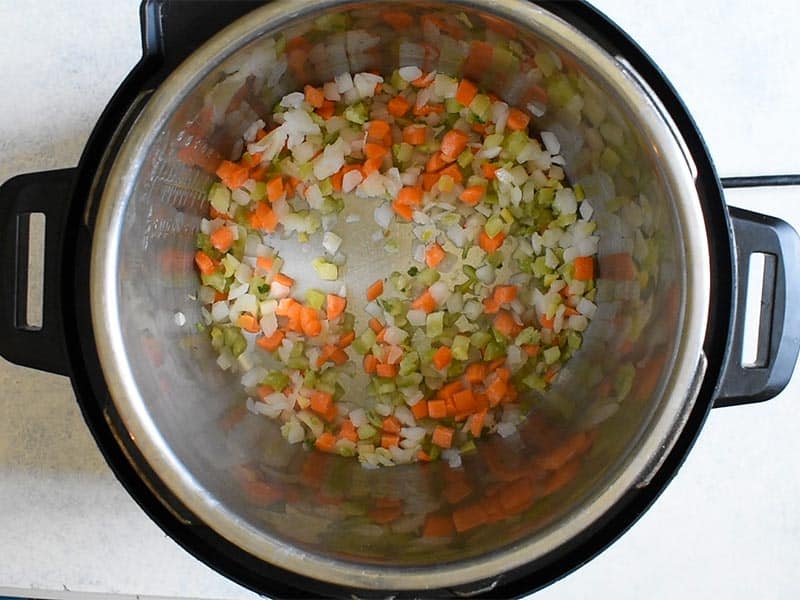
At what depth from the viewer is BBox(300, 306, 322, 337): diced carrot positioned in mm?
874

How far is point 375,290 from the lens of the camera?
2.87 ft

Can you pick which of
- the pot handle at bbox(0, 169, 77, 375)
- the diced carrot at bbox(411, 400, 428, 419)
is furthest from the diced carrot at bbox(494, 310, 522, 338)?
the pot handle at bbox(0, 169, 77, 375)

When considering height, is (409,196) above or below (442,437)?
above

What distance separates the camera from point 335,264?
88 cm

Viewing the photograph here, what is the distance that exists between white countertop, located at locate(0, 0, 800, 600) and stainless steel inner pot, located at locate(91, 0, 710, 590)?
17 cm

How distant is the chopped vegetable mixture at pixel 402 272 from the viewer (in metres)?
0.85

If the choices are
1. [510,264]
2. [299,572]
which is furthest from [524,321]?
[299,572]

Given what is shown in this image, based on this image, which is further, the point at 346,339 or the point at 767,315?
the point at 346,339

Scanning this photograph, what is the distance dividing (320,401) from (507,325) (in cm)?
22

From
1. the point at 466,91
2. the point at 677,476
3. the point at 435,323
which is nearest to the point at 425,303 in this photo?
the point at 435,323

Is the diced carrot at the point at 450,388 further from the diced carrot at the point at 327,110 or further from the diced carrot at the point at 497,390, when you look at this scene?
the diced carrot at the point at 327,110

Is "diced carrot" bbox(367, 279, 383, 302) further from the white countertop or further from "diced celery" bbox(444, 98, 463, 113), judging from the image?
the white countertop

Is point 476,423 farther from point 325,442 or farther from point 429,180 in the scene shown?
point 429,180

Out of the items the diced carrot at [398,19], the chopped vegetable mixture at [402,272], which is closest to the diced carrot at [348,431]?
the chopped vegetable mixture at [402,272]
